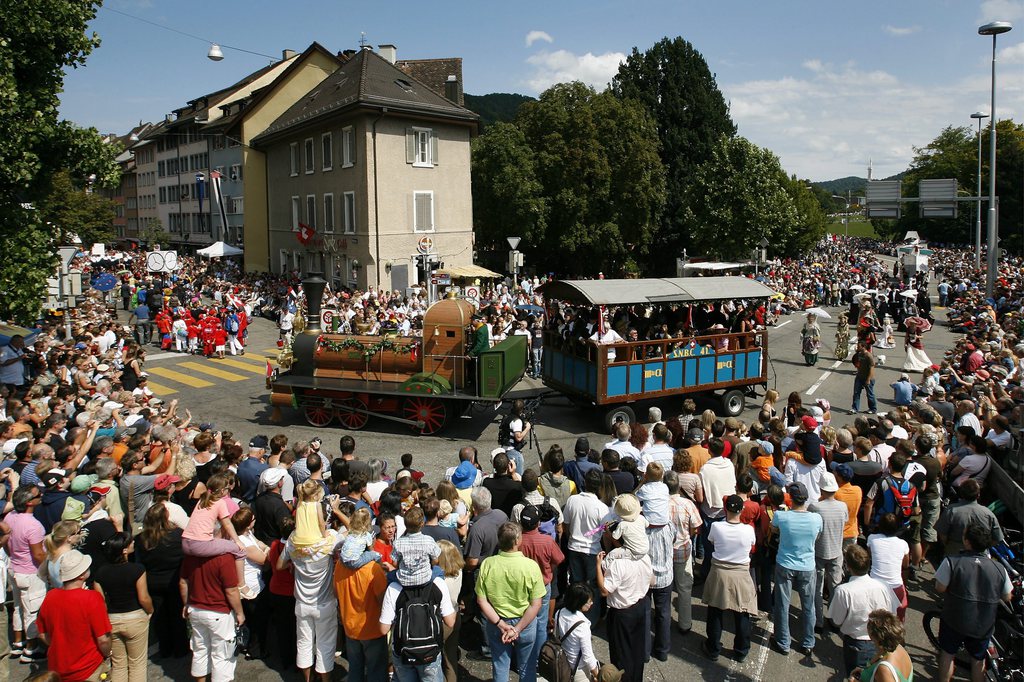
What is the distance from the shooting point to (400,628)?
522cm

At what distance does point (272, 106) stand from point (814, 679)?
40.6m

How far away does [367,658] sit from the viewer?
18.9 feet

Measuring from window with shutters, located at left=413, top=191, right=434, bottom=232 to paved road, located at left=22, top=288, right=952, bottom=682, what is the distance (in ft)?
26.1

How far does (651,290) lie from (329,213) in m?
23.2

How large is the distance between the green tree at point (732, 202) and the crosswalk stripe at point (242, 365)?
2932cm

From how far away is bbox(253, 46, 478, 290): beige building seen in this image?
30938 mm

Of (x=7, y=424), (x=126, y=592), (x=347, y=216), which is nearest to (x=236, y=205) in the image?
(x=347, y=216)

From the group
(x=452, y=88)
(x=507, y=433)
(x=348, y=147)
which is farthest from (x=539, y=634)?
(x=452, y=88)

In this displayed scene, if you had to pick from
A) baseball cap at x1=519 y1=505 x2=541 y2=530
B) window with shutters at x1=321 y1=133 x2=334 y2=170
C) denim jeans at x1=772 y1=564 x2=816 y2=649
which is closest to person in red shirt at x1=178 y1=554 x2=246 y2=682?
baseball cap at x1=519 y1=505 x2=541 y2=530

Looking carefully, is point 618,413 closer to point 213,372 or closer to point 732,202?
point 213,372

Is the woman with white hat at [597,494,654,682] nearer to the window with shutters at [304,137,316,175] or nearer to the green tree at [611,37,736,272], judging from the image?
the window with shutters at [304,137,316,175]

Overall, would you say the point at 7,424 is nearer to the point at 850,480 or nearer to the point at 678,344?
the point at 850,480

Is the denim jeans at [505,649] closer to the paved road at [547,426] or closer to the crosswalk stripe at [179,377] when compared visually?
the paved road at [547,426]

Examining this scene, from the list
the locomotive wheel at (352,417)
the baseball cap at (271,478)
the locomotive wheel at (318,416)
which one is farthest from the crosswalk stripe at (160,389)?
the baseball cap at (271,478)
